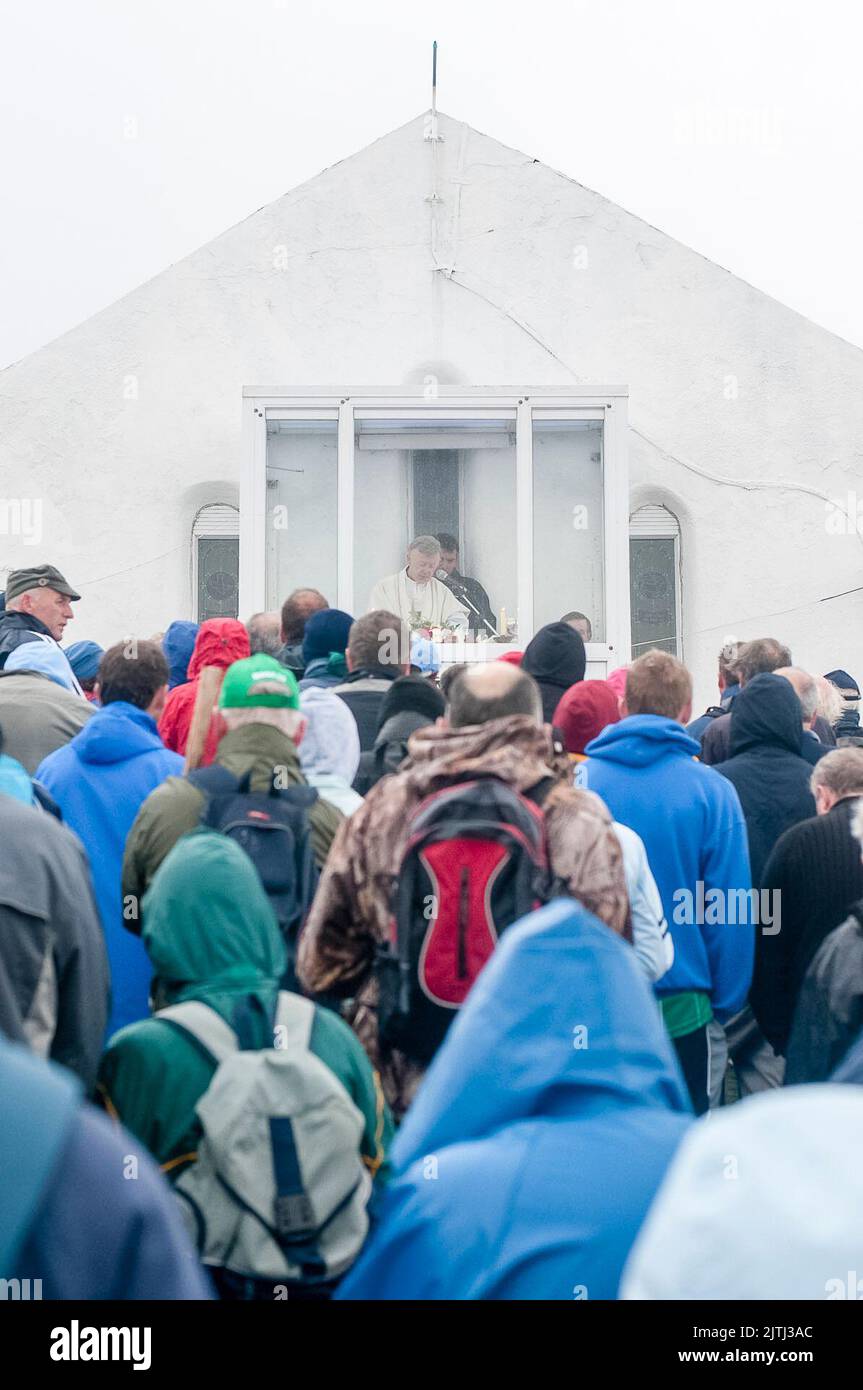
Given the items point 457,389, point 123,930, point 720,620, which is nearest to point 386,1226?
point 123,930

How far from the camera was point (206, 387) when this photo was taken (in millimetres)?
15133

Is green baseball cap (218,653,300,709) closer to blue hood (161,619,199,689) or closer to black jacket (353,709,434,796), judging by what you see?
black jacket (353,709,434,796)

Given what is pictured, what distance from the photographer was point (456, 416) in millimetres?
11609

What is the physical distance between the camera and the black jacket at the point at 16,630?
7.01m

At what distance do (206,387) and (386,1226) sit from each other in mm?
13599

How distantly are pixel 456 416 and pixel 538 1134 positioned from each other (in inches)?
386

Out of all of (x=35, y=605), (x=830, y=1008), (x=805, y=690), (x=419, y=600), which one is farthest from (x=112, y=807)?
(x=419, y=600)

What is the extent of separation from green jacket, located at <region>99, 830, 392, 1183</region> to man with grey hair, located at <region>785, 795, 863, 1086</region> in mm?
1176

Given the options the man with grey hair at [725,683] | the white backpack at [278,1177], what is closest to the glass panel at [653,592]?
the man with grey hair at [725,683]

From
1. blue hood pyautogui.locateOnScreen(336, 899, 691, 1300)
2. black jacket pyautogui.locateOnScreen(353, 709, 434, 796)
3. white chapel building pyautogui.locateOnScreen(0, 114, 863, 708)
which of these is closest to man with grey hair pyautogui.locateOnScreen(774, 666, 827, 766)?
black jacket pyautogui.locateOnScreen(353, 709, 434, 796)

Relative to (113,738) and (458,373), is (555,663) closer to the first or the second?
(113,738)

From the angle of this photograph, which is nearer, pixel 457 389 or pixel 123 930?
pixel 123 930

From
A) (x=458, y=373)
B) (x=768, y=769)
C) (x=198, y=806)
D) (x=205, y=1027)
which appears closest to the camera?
(x=205, y=1027)
